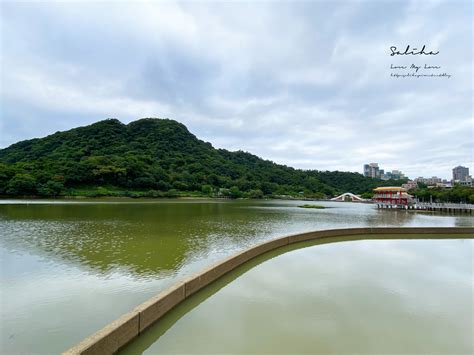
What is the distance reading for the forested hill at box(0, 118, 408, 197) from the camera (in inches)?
2062

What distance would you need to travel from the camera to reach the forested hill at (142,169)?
5238 cm

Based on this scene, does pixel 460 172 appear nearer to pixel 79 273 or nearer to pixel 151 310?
pixel 79 273

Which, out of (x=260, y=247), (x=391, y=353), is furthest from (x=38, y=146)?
(x=391, y=353)

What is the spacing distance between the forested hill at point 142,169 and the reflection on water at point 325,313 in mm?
49446

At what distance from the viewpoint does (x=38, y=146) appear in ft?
259

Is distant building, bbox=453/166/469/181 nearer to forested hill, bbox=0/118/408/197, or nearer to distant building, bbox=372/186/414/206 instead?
forested hill, bbox=0/118/408/197

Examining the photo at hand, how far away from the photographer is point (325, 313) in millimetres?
5055

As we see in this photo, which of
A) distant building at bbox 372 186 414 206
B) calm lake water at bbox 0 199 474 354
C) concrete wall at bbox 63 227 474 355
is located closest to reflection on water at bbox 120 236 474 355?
concrete wall at bbox 63 227 474 355

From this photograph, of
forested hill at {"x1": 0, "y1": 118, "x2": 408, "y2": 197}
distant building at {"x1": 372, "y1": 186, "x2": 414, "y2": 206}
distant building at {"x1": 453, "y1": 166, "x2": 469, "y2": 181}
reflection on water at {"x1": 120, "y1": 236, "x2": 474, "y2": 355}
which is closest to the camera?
reflection on water at {"x1": 120, "y1": 236, "x2": 474, "y2": 355}

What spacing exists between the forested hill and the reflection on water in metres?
49.4

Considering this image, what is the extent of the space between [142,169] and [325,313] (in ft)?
213

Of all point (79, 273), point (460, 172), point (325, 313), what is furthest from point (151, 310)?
point (460, 172)

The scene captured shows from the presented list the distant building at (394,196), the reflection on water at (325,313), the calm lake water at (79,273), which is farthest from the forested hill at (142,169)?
the reflection on water at (325,313)

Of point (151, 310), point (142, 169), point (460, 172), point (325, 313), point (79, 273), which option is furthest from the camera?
point (460, 172)
